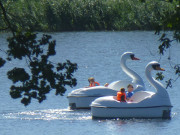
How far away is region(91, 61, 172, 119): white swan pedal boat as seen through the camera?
18.8 meters

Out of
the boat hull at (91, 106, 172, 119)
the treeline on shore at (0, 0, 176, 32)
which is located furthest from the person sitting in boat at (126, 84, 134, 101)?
the treeline on shore at (0, 0, 176, 32)

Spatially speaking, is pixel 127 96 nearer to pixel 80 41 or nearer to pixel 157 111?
pixel 157 111

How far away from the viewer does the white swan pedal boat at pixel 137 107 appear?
61.7ft

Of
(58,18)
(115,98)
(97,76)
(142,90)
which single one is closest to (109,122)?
(115,98)

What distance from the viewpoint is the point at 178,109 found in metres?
20.3

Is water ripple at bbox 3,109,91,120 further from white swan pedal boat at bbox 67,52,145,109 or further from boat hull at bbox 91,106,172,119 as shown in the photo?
boat hull at bbox 91,106,172,119

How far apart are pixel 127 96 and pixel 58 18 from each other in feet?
113

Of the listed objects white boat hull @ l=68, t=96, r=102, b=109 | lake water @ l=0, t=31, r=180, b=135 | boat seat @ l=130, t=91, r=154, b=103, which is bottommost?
lake water @ l=0, t=31, r=180, b=135

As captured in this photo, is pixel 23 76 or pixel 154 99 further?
pixel 154 99

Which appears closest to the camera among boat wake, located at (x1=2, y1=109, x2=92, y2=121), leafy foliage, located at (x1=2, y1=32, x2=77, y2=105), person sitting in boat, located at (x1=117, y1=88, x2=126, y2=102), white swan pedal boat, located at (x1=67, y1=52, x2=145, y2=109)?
leafy foliage, located at (x1=2, y1=32, x2=77, y2=105)

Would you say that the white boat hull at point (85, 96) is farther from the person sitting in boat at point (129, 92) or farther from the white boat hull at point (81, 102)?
the person sitting in boat at point (129, 92)

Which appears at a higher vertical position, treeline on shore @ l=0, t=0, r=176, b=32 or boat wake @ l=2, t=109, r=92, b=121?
treeline on shore @ l=0, t=0, r=176, b=32

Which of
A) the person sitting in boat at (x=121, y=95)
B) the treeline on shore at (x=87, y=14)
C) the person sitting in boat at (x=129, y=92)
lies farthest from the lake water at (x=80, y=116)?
the treeline on shore at (x=87, y=14)

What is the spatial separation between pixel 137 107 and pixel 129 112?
0.27 metres
